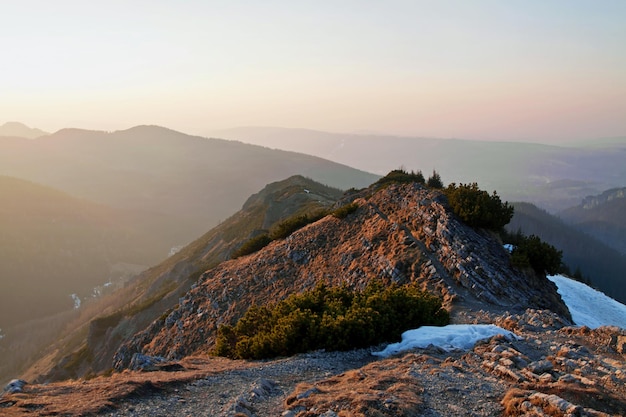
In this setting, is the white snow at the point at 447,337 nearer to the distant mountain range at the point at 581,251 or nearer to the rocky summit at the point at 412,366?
the rocky summit at the point at 412,366

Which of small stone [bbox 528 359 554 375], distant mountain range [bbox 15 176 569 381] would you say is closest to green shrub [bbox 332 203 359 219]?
distant mountain range [bbox 15 176 569 381]

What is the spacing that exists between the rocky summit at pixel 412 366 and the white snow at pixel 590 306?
5148mm

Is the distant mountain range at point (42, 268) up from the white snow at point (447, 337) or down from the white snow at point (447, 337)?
down

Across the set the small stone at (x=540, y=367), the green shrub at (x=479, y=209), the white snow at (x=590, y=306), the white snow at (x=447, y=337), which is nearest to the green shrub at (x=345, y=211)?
the green shrub at (x=479, y=209)

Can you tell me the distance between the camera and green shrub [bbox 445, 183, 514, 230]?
23.1m

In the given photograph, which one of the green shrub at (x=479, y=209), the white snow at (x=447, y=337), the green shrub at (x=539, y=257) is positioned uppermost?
the green shrub at (x=479, y=209)

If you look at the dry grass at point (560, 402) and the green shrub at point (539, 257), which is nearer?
the dry grass at point (560, 402)

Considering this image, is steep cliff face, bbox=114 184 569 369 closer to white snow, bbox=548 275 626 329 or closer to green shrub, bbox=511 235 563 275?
green shrub, bbox=511 235 563 275

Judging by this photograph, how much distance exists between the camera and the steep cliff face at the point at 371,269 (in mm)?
20031

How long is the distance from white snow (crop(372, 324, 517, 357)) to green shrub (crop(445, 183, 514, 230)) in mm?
9066

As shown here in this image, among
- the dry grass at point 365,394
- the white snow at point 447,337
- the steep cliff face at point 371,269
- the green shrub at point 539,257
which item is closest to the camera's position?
the dry grass at point 365,394

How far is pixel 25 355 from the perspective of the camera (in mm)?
108438

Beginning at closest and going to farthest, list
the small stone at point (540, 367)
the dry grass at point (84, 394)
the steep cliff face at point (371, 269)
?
1. the dry grass at point (84, 394)
2. the small stone at point (540, 367)
3. the steep cliff face at point (371, 269)

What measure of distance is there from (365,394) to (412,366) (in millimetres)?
2928
